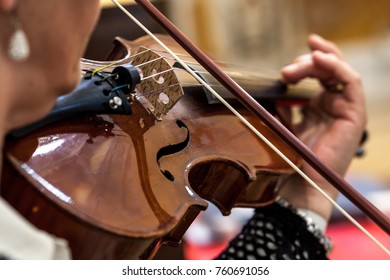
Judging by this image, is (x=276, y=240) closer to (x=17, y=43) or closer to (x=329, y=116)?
(x=329, y=116)

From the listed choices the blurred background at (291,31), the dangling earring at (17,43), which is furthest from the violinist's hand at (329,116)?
the blurred background at (291,31)

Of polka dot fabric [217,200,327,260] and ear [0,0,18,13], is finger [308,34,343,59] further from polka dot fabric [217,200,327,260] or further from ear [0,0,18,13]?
ear [0,0,18,13]

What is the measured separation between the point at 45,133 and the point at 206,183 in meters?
0.25

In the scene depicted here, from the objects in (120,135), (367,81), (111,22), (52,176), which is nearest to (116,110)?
(120,135)

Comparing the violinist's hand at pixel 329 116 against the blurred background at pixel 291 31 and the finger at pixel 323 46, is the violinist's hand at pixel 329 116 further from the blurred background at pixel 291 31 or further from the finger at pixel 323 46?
the blurred background at pixel 291 31

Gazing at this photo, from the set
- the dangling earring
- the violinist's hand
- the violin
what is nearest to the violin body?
the violin

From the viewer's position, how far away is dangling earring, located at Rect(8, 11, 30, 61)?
1.42ft

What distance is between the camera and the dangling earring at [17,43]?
1.42ft

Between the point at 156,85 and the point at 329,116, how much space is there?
457mm

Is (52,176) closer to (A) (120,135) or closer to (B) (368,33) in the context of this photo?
(A) (120,135)

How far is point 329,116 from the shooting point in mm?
1056

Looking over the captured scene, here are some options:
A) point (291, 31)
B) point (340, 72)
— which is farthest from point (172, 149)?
point (291, 31)

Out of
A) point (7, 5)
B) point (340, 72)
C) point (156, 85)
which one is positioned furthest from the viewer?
point (340, 72)

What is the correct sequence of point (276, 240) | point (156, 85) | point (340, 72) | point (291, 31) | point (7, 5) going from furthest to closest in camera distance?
1. point (291, 31)
2. point (340, 72)
3. point (276, 240)
4. point (156, 85)
5. point (7, 5)
